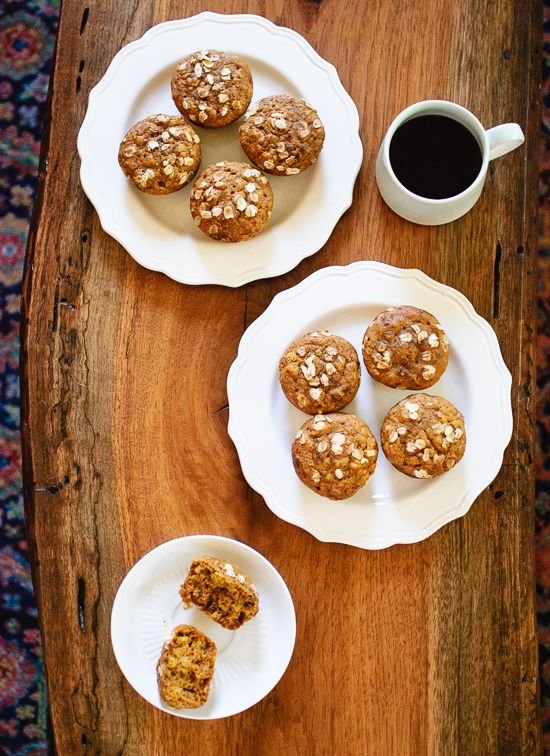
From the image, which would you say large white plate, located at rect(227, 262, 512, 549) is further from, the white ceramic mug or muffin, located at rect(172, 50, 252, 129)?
muffin, located at rect(172, 50, 252, 129)

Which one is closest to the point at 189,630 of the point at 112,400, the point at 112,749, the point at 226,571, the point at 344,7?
the point at 226,571

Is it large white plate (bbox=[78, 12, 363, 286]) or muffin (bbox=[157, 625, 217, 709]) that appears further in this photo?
large white plate (bbox=[78, 12, 363, 286])

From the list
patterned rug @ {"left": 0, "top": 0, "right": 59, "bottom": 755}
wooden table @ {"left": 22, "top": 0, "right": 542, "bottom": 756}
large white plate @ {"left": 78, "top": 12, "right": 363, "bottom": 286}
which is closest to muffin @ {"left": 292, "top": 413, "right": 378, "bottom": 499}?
wooden table @ {"left": 22, "top": 0, "right": 542, "bottom": 756}

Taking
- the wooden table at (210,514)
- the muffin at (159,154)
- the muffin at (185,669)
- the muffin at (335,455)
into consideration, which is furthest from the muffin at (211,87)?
the muffin at (185,669)

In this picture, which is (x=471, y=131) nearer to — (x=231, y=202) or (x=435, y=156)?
(x=435, y=156)

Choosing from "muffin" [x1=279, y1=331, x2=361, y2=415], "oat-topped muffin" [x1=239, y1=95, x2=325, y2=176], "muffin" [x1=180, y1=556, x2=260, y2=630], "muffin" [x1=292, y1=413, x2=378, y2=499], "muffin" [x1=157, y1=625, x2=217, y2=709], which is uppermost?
"oat-topped muffin" [x1=239, y1=95, x2=325, y2=176]

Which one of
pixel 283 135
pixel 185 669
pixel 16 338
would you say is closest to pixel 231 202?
pixel 283 135
